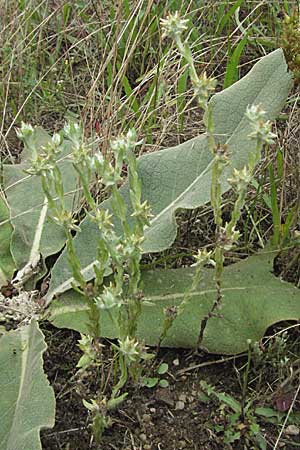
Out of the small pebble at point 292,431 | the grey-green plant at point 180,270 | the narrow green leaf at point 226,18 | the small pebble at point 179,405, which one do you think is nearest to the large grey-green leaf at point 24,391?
the grey-green plant at point 180,270

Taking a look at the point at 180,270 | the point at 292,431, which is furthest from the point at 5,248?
the point at 292,431

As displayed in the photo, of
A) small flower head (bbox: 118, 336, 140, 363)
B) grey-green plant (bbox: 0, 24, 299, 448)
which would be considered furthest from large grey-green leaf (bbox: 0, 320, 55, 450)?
small flower head (bbox: 118, 336, 140, 363)

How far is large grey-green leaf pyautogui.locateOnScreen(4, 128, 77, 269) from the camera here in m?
1.65

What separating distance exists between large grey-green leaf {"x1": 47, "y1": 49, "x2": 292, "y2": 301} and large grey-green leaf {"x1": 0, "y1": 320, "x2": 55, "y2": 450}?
0.16 m

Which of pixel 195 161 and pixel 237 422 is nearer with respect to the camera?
pixel 237 422

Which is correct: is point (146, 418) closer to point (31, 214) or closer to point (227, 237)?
point (227, 237)

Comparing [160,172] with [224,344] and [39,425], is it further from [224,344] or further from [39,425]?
[39,425]

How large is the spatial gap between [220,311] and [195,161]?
1.03 ft

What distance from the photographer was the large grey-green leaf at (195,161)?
152 centimetres

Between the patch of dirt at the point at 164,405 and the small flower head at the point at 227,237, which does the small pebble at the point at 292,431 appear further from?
the small flower head at the point at 227,237

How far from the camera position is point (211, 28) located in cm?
214

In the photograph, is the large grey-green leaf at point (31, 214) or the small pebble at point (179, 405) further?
the large grey-green leaf at point (31, 214)

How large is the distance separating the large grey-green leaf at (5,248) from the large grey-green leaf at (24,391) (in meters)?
0.19

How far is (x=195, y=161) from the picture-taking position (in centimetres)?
157
